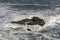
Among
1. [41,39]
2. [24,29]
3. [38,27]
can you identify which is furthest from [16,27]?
[41,39]

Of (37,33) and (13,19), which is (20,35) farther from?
(13,19)

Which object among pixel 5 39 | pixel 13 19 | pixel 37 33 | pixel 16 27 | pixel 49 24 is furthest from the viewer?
pixel 13 19

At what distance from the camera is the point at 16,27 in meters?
8.48

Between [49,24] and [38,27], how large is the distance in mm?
746

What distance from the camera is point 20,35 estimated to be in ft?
25.2

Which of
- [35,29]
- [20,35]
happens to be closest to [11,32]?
[20,35]

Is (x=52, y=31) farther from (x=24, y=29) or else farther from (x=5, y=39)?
(x=5, y=39)

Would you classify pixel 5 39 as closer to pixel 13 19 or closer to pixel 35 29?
pixel 35 29

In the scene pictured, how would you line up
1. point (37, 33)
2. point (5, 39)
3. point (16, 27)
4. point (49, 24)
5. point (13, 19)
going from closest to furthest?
1. point (5, 39)
2. point (37, 33)
3. point (16, 27)
4. point (49, 24)
5. point (13, 19)

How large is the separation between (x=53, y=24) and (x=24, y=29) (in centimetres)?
159

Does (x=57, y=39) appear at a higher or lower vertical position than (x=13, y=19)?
lower

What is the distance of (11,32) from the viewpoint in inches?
315

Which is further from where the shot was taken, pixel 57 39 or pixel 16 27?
pixel 16 27

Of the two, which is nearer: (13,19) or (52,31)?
(52,31)
